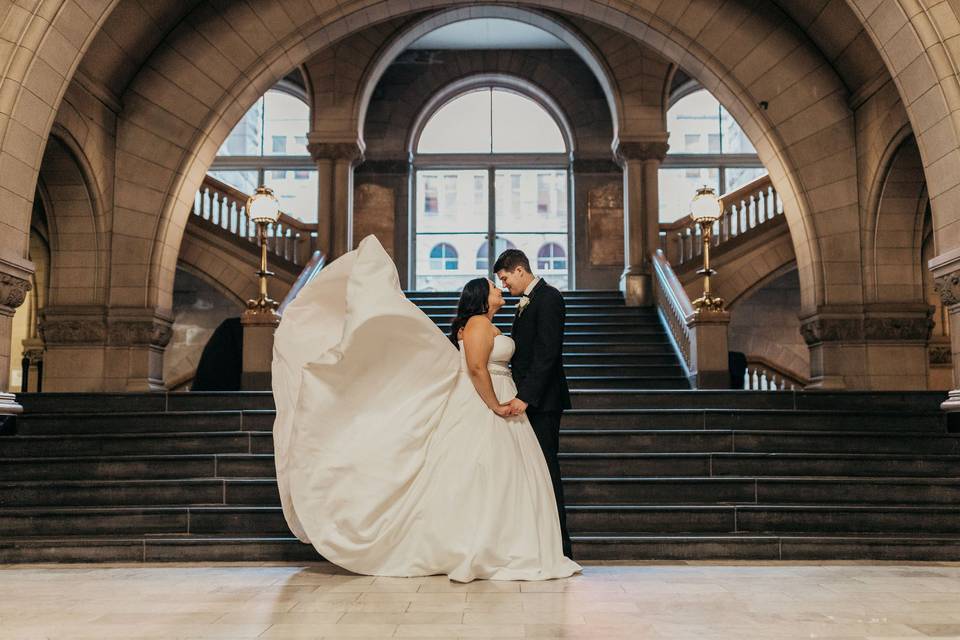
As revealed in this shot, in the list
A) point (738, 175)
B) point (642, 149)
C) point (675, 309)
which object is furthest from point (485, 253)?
point (675, 309)

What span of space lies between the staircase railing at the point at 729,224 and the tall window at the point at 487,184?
353cm

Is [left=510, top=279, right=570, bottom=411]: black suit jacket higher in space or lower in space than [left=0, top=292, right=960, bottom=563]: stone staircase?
higher

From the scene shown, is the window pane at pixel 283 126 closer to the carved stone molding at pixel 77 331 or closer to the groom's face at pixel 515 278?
the carved stone molding at pixel 77 331

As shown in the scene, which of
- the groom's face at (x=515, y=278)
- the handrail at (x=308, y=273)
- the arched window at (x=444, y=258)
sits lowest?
the groom's face at (x=515, y=278)

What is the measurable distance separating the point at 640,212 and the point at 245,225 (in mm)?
6612

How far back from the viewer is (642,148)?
1623cm

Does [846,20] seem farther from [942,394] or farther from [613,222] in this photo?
[613,222]

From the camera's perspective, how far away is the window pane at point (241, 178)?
20656 millimetres

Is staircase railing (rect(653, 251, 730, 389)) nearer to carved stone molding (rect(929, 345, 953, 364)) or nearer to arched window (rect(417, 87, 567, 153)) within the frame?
carved stone molding (rect(929, 345, 953, 364))

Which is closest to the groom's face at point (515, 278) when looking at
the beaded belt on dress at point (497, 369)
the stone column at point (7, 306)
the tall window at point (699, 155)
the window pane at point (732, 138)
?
the beaded belt on dress at point (497, 369)

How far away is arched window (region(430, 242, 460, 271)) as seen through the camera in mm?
20203

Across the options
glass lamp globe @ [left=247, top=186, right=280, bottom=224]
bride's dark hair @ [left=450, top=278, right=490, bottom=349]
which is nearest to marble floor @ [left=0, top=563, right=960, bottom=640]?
bride's dark hair @ [left=450, top=278, right=490, bottom=349]

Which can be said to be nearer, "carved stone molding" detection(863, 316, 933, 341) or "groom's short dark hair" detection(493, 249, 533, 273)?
"groom's short dark hair" detection(493, 249, 533, 273)

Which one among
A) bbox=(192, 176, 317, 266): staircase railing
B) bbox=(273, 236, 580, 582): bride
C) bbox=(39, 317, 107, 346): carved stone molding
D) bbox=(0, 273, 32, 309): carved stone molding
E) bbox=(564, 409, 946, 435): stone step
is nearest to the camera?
bbox=(273, 236, 580, 582): bride
